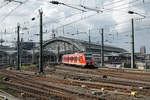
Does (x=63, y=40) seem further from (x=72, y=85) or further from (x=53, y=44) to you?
(x=72, y=85)

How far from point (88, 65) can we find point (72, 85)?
1773 cm

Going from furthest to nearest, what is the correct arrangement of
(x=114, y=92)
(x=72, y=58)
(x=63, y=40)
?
(x=63, y=40) → (x=72, y=58) → (x=114, y=92)

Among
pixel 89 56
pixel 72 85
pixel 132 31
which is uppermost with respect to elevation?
pixel 132 31

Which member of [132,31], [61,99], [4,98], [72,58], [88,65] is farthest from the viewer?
[72,58]

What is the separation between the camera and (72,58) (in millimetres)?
41031

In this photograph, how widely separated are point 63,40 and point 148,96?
81.5 m

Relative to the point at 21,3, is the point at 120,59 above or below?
below

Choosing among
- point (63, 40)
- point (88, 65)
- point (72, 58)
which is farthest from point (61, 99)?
point (63, 40)

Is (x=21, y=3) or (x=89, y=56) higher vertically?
(x=21, y=3)

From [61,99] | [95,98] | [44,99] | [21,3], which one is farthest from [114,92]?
[21,3]

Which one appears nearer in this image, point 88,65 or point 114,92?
point 114,92

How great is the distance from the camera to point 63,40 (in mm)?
92562

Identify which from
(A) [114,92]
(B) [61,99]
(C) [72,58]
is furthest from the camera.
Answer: (C) [72,58]

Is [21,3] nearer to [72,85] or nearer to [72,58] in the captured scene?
[72,85]
